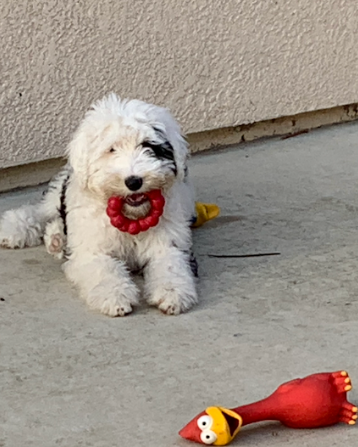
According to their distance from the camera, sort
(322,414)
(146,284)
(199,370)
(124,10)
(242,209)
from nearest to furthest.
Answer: (322,414) → (199,370) → (146,284) → (242,209) → (124,10)

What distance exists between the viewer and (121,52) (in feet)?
19.7

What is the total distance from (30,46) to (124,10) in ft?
2.33

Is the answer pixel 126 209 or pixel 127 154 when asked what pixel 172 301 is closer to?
pixel 126 209

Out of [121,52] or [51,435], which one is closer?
[51,435]

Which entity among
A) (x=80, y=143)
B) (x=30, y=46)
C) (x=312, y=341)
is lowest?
(x=312, y=341)

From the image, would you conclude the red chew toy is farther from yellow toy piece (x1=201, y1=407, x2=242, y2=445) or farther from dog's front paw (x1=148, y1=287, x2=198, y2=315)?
dog's front paw (x1=148, y1=287, x2=198, y2=315)

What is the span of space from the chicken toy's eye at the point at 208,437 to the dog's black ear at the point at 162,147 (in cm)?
160

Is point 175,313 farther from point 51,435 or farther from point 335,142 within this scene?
point 335,142

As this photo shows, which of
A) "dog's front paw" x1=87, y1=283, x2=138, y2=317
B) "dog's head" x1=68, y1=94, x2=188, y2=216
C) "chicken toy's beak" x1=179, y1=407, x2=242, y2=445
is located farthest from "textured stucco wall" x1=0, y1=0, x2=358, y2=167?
"chicken toy's beak" x1=179, y1=407, x2=242, y2=445

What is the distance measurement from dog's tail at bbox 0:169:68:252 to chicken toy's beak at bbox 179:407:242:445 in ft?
7.05

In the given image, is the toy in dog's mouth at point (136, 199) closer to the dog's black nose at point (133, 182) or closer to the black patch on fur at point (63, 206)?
the dog's black nose at point (133, 182)

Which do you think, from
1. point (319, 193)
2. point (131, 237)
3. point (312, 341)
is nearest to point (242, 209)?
point (319, 193)

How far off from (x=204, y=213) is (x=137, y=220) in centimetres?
92

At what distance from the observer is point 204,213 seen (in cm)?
514
